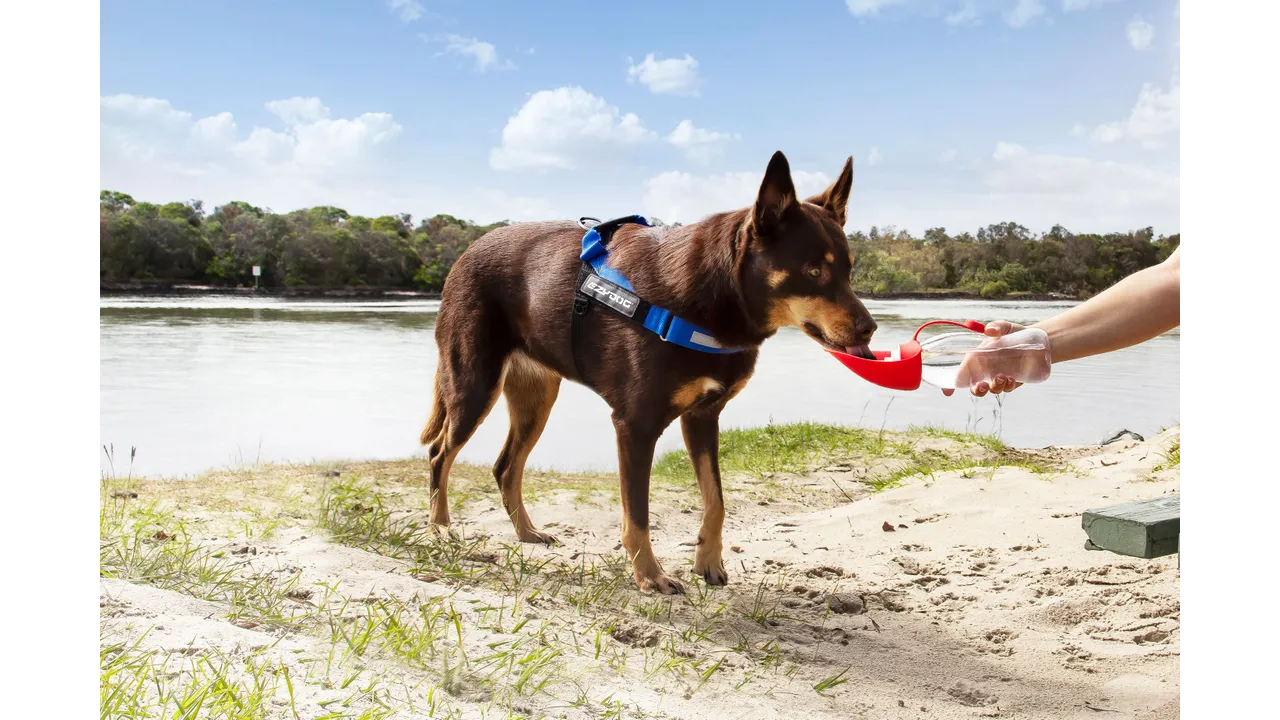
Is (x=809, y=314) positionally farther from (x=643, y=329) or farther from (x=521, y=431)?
(x=521, y=431)

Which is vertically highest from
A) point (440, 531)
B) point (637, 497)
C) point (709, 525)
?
point (637, 497)

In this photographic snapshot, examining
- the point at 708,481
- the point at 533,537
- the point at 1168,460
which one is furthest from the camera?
the point at 1168,460

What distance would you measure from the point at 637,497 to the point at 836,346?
111 centimetres

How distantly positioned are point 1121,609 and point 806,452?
3.72 m

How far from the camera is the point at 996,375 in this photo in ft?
10.2

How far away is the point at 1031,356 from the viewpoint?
301 centimetres

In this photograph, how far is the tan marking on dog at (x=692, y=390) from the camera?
3711mm

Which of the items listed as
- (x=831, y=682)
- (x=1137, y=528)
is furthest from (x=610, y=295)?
(x=1137, y=528)

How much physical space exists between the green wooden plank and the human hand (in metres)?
0.52

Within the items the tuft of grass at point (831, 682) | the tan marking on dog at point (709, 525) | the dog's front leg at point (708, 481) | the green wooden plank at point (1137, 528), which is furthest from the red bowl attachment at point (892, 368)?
the tuft of grass at point (831, 682)

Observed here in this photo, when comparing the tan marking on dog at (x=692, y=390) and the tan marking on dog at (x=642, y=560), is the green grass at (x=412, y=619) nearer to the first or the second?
the tan marking on dog at (x=642, y=560)
